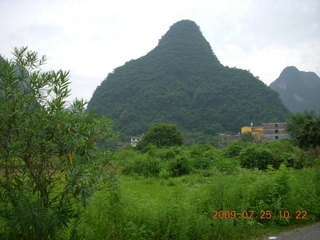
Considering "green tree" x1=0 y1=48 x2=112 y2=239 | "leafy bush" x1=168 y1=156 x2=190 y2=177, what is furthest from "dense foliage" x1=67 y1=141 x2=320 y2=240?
"leafy bush" x1=168 y1=156 x2=190 y2=177

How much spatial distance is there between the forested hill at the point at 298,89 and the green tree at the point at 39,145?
9766 cm

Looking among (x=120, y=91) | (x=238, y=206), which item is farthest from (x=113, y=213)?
(x=120, y=91)

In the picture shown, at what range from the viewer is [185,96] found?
69250 millimetres

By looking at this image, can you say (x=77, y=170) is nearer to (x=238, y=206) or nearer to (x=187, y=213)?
(x=187, y=213)

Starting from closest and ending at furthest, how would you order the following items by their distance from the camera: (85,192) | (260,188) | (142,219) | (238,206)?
(85,192) → (142,219) → (238,206) → (260,188)

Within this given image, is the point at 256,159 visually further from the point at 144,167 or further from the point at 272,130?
the point at 272,130

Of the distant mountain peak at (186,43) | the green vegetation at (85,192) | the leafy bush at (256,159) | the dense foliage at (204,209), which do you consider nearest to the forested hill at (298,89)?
the distant mountain peak at (186,43)

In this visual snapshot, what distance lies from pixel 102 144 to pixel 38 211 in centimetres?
97

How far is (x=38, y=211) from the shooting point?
2920mm

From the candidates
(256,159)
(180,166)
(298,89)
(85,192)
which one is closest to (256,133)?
(256,159)
